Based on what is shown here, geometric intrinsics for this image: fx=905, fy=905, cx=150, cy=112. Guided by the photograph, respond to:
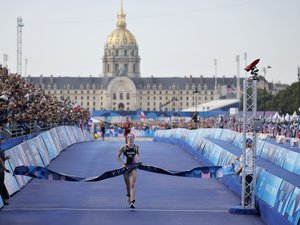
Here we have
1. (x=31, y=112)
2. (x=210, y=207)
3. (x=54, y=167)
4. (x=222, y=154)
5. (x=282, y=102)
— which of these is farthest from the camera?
(x=282, y=102)

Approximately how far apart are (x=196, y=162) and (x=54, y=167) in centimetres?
598

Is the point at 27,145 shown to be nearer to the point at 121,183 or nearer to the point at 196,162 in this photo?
the point at 121,183

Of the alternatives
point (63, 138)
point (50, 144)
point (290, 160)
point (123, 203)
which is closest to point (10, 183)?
point (123, 203)

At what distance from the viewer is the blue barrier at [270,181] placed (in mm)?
13602

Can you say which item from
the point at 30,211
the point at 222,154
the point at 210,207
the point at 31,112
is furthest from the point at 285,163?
the point at 31,112

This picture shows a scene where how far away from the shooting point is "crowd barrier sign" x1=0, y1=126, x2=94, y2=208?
61.7 ft

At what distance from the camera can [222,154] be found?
2436 cm

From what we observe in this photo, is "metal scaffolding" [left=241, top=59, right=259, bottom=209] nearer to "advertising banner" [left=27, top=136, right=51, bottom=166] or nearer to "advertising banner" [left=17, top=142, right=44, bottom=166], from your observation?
"advertising banner" [left=17, top=142, right=44, bottom=166]

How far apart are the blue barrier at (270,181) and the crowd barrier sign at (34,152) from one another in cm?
477

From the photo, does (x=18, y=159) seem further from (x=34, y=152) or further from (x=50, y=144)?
(x=50, y=144)

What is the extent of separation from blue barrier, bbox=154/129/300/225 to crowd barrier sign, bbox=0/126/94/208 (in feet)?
15.6

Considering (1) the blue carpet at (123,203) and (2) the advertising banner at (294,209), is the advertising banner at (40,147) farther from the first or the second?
(2) the advertising banner at (294,209)

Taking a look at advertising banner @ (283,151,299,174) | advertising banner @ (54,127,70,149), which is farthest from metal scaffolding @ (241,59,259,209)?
advertising banner @ (54,127,70,149)

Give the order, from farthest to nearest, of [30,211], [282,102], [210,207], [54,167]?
[282,102], [54,167], [210,207], [30,211]
